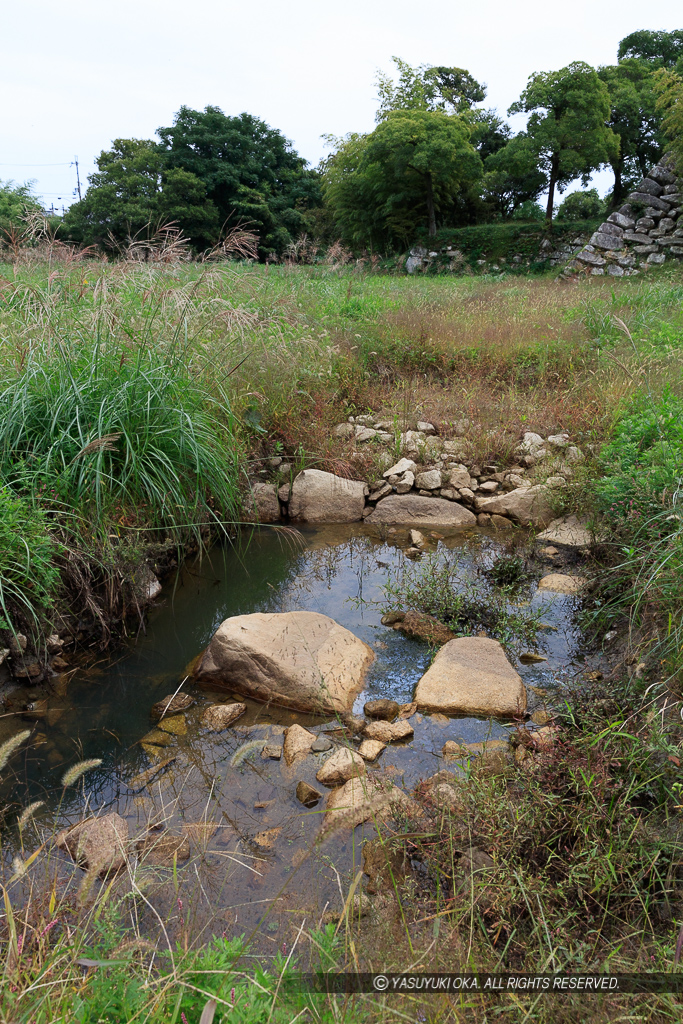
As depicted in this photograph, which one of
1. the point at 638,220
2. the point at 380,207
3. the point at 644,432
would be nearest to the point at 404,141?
the point at 380,207

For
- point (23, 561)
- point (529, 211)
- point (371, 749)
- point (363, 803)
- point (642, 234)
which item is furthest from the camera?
point (529, 211)

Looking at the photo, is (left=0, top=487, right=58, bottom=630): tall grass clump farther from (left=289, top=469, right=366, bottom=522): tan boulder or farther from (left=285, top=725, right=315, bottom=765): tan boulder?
(left=289, top=469, right=366, bottom=522): tan boulder

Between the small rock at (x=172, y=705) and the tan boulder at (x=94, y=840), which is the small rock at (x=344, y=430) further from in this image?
the tan boulder at (x=94, y=840)

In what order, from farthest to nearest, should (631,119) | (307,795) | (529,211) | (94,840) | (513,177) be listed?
1. (529,211)
2. (513,177)
3. (631,119)
4. (307,795)
5. (94,840)

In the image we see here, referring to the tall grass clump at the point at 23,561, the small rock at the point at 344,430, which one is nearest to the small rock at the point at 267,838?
the tall grass clump at the point at 23,561

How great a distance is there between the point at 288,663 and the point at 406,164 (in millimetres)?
26332

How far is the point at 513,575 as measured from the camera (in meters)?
4.25

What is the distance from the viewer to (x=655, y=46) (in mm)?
25656

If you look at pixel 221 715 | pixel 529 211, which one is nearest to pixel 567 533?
pixel 221 715

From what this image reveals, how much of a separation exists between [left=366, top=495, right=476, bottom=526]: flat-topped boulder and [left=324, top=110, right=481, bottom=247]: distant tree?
22.0 metres

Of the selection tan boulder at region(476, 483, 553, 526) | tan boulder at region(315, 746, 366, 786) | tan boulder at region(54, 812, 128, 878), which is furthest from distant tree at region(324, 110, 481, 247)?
tan boulder at region(54, 812, 128, 878)

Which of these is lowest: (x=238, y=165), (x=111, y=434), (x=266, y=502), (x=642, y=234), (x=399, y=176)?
(x=266, y=502)

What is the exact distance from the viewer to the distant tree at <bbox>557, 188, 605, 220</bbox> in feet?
85.1

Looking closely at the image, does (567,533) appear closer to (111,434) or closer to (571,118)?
(111,434)
